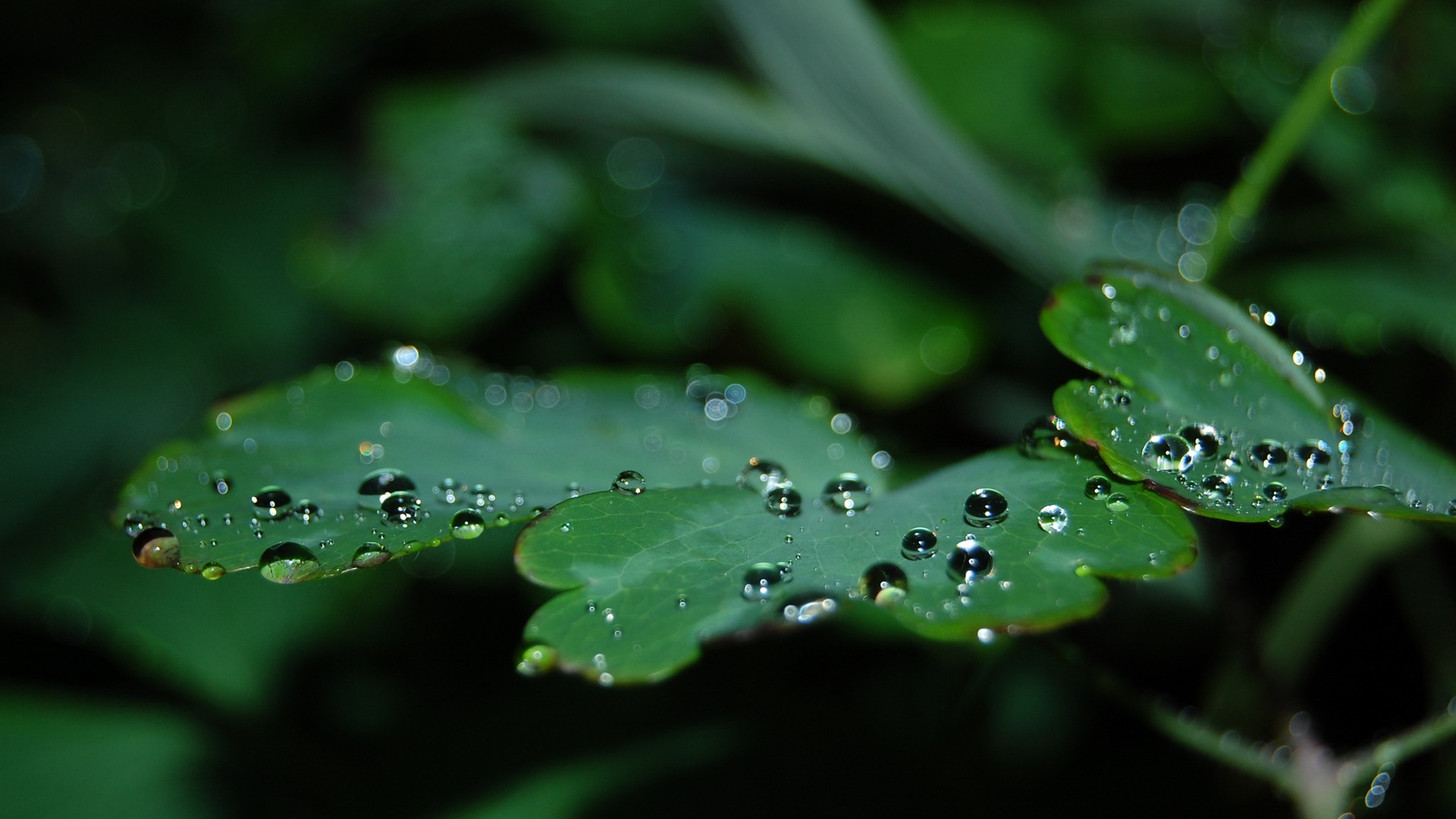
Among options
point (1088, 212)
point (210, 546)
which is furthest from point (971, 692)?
point (210, 546)

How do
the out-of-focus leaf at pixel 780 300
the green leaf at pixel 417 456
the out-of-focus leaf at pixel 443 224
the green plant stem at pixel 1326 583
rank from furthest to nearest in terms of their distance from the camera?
the out-of-focus leaf at pixel 443 224 → the out-of-focus leaf at pixel 780 300 → the green plant stem at pixel 1326 583 → the green leaf at pixel 417 456

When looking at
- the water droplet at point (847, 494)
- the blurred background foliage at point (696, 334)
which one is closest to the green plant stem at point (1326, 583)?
the blurred background foliage at point (696, 334)

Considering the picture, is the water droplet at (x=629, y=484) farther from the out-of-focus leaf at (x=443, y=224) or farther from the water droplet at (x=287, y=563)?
the out-of-focus leaf at (x=443, y=224)

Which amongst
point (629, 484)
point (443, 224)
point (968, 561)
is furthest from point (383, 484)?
point (443, 224)

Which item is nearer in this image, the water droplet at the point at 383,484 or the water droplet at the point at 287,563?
the water droplet at the point at 287,563

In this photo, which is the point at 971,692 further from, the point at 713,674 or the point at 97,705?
the point at 97,705

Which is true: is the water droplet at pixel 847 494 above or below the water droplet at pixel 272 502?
below

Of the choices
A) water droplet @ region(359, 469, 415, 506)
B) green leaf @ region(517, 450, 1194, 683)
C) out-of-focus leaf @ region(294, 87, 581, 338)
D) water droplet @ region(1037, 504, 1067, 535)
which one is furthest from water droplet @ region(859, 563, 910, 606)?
out-of-focus leaf @ region(294, 87, 581, 338)

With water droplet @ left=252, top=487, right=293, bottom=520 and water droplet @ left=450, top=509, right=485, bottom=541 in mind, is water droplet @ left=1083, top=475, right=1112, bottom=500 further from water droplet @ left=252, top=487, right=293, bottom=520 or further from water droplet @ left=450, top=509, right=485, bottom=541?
water droplet @ left=252, top=487, right=293, bottom=520
